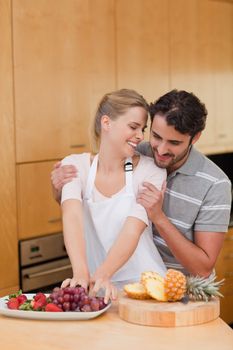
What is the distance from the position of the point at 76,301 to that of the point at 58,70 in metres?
1.91

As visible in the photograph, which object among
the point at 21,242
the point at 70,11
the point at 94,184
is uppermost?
the point at 70,11

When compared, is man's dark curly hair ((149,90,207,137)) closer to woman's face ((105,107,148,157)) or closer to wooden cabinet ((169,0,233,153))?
woman's face ((105,107,148,157))

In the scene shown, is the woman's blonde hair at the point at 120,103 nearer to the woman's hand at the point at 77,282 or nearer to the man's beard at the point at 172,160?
the man's beard at the point at 172,160

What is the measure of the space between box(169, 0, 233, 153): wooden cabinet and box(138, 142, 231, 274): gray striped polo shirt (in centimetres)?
195

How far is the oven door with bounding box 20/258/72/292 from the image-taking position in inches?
147

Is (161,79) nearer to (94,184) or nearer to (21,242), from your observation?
(21,242)

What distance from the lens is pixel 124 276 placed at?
2.64 m

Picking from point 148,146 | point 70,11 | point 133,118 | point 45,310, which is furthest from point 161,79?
point 45,310

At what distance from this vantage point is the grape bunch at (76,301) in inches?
83.9

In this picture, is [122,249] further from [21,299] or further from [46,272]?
[46,272]

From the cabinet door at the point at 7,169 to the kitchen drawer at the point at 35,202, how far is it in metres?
0.05

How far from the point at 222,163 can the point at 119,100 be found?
119 inches

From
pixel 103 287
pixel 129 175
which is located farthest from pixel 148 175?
pixel 103 287

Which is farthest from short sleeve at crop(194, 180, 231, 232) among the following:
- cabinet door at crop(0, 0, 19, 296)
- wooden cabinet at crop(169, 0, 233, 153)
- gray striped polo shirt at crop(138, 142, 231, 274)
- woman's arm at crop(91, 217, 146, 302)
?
wooden cabinet at crop(169, 0, 233, 153)
